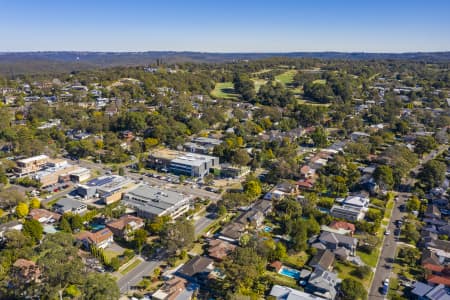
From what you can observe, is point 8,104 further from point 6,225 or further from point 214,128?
point 6,225

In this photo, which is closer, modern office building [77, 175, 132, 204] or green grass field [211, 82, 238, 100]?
modern office building [77, 175, 132, 204]

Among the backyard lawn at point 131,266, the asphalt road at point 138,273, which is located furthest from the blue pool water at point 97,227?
the asphalt road at point 138,273

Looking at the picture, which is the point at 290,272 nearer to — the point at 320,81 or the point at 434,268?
the point at 434,268

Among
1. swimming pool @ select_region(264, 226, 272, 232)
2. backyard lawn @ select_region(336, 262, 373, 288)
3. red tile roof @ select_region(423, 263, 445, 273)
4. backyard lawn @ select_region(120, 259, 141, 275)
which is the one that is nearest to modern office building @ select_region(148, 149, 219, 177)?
swimming pool @ select_region(264, 226, 272, 232)

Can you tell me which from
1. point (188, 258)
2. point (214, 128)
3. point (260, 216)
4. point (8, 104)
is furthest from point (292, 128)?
point (8, 104)

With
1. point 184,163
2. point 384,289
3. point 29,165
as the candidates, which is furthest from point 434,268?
point 29,165

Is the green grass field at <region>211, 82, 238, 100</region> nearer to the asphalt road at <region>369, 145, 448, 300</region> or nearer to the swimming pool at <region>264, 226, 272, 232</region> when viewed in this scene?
the asphalt road at <region>369, 145, 448, 300</region>

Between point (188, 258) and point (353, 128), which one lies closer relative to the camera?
point (188, 258)
